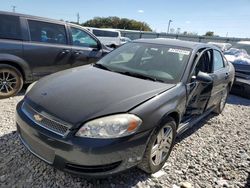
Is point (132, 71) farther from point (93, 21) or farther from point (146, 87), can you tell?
point (93, 21)

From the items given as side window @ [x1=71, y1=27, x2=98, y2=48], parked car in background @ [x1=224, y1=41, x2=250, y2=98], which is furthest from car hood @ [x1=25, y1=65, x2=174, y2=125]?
parked car in background @ [x1=224, y1=41, x2=250, y2=98]

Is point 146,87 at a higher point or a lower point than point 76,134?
higher

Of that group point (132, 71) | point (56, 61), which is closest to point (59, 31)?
point (56, 61)

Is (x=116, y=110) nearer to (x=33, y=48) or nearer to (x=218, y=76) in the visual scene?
(x=218, y=76)

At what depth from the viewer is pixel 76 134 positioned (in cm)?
204

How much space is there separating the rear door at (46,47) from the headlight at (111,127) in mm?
3318

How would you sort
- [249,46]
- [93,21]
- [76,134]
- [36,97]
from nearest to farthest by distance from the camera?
[76,134], [36,97], [249,46], [93,21]

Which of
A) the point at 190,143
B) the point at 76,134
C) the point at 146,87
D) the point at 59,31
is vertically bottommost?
the point at 190,143

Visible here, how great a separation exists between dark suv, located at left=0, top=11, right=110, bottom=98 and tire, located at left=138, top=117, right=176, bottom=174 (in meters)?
3.41

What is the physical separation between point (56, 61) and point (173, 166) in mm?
3551

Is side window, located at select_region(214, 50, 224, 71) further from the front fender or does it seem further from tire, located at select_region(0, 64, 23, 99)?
tire, located at select_region(0, 64, 23, 99)

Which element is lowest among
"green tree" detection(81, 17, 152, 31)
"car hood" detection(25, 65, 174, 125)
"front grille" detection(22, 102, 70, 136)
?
"front grille" detection(22, 102, 70, 136)

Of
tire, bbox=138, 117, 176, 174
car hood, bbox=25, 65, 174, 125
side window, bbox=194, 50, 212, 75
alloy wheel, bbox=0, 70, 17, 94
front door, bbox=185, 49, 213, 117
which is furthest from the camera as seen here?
alloy wheel, bbox=0, 70, 17, 94

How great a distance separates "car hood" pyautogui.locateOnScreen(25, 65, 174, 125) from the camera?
2.19 meters
